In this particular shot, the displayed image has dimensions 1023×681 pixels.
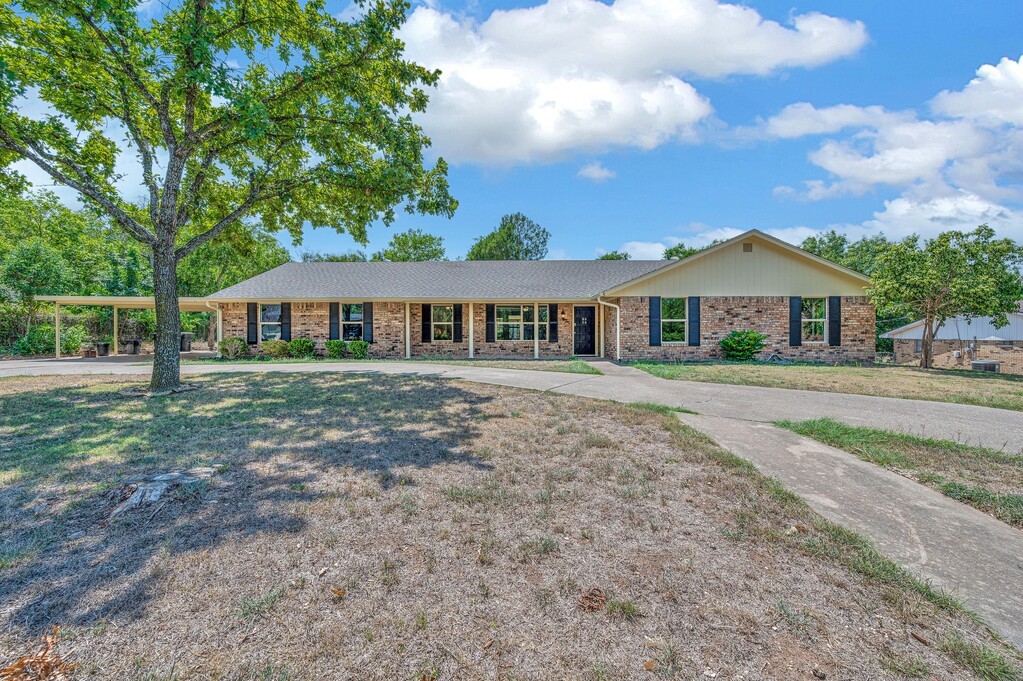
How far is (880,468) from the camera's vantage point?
13.6 ft

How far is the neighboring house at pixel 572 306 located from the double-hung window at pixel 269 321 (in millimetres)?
39

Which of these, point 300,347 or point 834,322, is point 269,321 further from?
point 834,322

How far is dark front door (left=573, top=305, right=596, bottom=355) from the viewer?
17344 millimetres

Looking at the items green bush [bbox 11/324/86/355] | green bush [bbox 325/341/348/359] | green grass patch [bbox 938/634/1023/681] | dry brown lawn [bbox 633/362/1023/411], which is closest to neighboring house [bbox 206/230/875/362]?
green bush [bbox 325/341/348/359]

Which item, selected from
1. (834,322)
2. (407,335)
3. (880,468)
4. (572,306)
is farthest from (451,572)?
(834,322)

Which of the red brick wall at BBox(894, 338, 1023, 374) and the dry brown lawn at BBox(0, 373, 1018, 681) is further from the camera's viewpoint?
the red brick wall at BBox(894, 338, 1023, 374)

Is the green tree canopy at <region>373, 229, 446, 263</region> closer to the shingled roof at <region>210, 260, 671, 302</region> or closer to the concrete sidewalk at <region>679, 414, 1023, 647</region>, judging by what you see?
the shingled roof at <region>210, 260, 671, 302</region>

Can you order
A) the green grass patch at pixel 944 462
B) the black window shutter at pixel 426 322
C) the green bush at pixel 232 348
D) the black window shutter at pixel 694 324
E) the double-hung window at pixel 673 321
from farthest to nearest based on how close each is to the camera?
the black window shutter at pixel 426 322
the green bush at pixel 232 348
the double-hung window at pixel 673 321
the black window shutter at pixel 694 324
the green grass patch at pixel 944 462

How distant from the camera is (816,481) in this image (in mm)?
3785

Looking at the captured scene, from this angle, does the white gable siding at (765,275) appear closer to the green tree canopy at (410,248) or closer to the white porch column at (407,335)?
the white porch column at (407,335)

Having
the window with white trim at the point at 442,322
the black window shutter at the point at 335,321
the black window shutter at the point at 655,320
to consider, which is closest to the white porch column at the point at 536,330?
the window with white trim at the point at 442,322

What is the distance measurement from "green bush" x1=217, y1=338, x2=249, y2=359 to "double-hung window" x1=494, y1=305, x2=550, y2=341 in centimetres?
962

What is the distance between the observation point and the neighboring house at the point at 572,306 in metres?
14.7

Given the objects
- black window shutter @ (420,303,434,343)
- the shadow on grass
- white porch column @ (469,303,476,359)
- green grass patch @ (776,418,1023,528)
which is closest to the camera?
the shadow on grass
